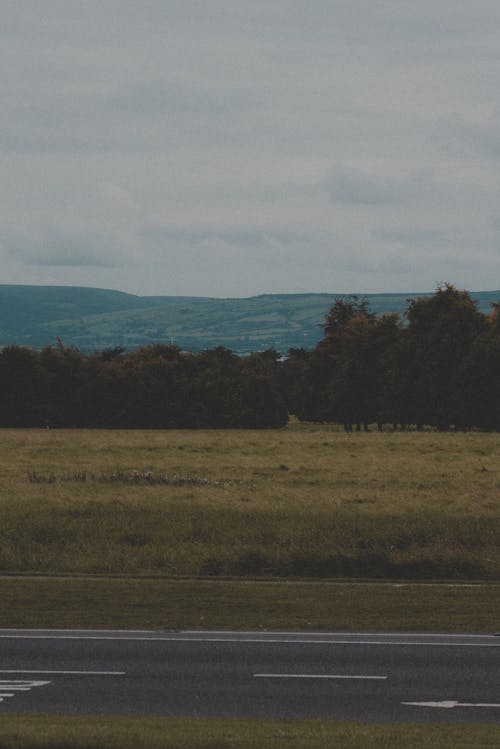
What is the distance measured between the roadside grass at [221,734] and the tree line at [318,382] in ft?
270

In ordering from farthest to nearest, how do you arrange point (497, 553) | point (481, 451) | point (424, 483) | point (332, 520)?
point (481, 451) < point (424, 483) < point (332, 520) < point (497, 553)

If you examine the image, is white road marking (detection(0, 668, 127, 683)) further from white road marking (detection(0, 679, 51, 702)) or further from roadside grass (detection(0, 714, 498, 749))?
roadside grass (detection(0, 714, 498, 749))

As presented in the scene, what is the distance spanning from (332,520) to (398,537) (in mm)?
2321

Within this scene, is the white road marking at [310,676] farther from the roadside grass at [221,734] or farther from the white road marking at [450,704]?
the roadside grass at [221,734]

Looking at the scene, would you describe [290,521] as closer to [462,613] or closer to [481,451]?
[462,613]

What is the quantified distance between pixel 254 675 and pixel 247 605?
7462mm

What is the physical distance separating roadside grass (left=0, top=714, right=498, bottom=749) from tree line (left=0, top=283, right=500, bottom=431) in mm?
82195

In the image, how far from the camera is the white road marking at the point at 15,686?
1725 centimetres

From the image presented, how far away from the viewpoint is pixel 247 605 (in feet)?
85.4

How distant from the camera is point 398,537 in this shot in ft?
113

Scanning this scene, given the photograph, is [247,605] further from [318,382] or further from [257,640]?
[318,382]

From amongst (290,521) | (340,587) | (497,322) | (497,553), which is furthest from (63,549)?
(497,322)

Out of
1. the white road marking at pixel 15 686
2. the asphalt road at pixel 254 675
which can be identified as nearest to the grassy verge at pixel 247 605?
the asphalt road at pixel 254 675

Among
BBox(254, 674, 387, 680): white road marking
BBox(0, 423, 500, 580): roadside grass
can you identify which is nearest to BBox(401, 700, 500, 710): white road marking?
BBox(254, 674, 387, 680): white road marking
